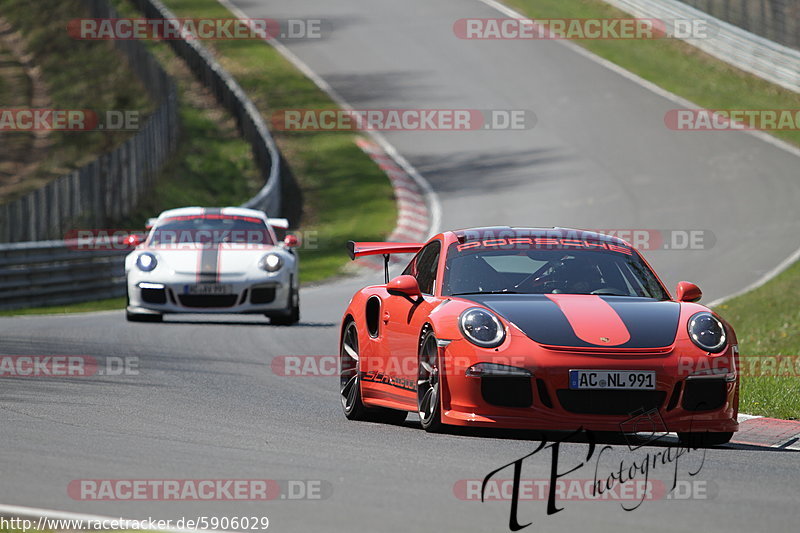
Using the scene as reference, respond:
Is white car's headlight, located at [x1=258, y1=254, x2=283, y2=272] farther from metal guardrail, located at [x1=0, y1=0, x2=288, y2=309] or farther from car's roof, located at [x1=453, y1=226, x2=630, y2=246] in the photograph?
car's roof, located at [x1=453, y1=226, x2=630, y2=246]

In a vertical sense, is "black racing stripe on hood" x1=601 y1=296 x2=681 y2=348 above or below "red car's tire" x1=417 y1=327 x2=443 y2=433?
above

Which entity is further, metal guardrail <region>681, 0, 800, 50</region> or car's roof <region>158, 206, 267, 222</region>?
metal guardrail <region>681, 0, 800, 50</region>

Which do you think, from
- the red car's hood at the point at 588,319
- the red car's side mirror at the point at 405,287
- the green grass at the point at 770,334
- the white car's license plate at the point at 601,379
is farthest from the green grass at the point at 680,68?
the white car's license plate at the point at 601,379

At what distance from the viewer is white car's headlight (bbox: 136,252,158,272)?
16.2 meters

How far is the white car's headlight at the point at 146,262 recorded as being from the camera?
53.2 ft

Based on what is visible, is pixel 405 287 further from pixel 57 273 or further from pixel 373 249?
pixel 57 273

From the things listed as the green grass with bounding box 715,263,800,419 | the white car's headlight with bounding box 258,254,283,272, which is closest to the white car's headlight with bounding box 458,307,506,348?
the green grass with bounding box 715,263,800,419

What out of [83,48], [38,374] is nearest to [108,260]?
[38,374]

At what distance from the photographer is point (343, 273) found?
81.9 feet

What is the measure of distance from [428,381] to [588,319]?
3.29ft

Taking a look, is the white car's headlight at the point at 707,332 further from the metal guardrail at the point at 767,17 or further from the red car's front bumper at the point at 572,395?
the metal guardrail at the point at 767,17

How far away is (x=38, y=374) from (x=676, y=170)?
74.5ft

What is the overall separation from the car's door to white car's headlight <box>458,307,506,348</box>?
0.43 m

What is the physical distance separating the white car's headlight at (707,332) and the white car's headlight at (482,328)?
1.09 m
